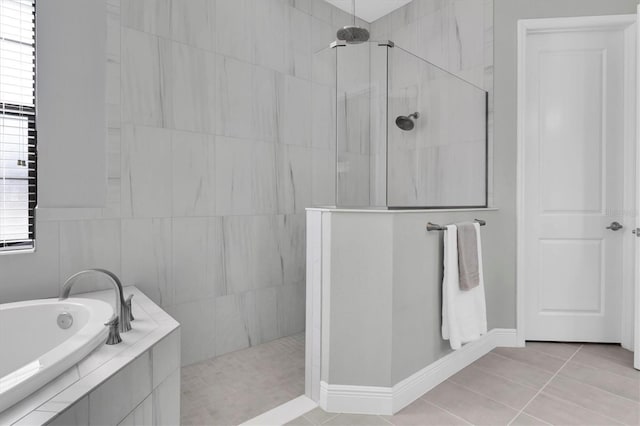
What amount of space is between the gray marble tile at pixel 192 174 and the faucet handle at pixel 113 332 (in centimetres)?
104

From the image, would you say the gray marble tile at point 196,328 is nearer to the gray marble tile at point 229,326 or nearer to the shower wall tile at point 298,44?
the gray marble tile at point 229,326

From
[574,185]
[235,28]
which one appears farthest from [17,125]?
[574,185]

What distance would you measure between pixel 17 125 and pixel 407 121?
202 centimetres

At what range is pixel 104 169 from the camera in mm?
2070

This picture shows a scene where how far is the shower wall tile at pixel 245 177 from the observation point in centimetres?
249

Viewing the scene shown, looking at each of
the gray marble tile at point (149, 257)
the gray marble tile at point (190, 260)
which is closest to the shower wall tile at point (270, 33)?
the gray marble tile at point (190, 260)

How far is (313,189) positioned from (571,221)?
6.36ft

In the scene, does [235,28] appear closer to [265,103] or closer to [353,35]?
[265,103]

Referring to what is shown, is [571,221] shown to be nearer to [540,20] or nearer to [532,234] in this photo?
[532,234]

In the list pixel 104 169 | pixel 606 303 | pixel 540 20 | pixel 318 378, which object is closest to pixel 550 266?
pixel 606 303

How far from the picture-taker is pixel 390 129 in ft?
6.57

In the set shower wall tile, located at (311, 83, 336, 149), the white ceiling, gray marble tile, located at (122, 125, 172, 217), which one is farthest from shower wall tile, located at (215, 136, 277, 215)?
the white ceiling

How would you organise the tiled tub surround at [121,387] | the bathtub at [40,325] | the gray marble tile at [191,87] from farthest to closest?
the gray marble tile at [191,87] < the bathtub at [40,325] < the tiled tub surround at [121,387]

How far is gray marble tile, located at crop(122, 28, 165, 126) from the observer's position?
209 cm
